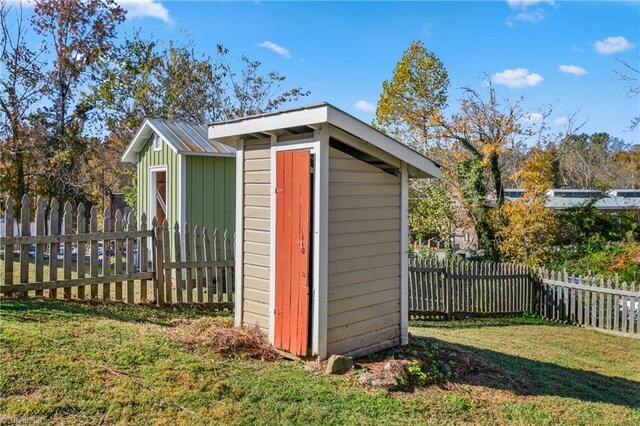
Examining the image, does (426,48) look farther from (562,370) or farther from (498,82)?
(562,370)

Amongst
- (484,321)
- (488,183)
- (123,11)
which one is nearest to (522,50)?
(488,183)

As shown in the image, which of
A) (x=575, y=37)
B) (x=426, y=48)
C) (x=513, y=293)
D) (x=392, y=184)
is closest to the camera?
(x=392, y=184)

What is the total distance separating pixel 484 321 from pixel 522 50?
37.6ft

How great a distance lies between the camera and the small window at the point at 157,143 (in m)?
11.0

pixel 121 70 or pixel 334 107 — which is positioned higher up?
pixel 121 70

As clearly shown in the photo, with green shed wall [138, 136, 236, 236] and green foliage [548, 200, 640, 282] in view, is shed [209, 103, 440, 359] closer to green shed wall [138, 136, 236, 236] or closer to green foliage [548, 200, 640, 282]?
green shed wall [138, 136, 236, 236]

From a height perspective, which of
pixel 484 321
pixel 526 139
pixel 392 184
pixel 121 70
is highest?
pixel 121 70

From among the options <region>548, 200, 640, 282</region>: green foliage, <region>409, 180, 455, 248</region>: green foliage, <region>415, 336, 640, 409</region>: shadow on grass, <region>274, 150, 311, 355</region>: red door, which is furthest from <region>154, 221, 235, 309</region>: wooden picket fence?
<region>409, 180, 455, 248</region>: green foliage

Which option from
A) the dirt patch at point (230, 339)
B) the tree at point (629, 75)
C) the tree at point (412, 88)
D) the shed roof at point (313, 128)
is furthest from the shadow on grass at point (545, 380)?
the tree at point (412, 88)

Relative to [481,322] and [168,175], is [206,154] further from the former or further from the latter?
[481,322]

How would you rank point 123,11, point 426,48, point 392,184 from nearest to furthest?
point 392,184
point 123,11
point 426,48

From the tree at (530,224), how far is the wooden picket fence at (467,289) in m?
3.99

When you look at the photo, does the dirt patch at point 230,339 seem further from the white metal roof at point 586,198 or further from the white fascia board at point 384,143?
the white metal roof at point 586,198

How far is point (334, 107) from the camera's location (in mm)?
4387
